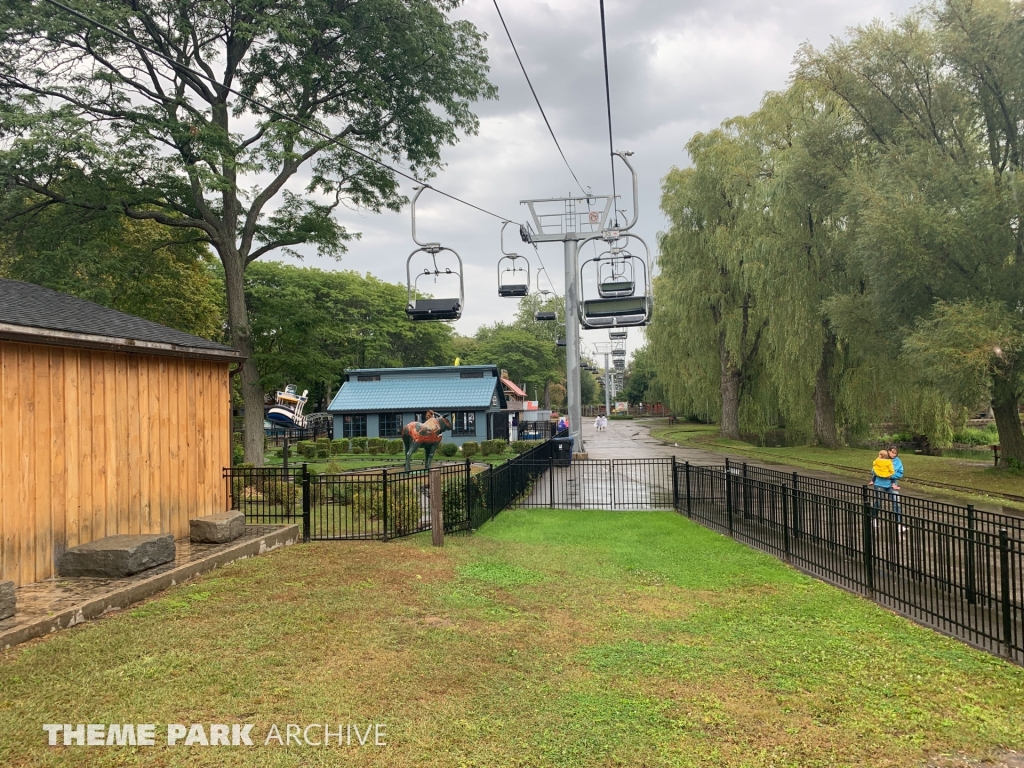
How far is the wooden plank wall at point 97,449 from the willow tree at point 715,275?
2865cm

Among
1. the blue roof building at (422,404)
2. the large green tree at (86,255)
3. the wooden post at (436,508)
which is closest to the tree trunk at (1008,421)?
the wooden post at (436,508)

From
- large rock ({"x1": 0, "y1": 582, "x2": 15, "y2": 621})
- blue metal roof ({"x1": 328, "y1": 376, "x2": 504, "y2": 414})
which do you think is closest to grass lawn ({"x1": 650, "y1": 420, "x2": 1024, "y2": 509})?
blue metal roof ({"x1": 328, "y1": 376, "x2": 504, "y2": 414})

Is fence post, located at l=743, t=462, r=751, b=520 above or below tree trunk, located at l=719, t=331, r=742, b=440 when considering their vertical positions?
below

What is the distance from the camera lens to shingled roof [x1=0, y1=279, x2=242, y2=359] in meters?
6.98

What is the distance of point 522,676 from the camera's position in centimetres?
496

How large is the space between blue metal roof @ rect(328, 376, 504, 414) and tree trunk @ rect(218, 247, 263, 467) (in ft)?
61.5

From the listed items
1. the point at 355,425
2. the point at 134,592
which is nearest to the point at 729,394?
the point at 355,425

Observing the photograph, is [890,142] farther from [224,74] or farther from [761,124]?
[224,74]

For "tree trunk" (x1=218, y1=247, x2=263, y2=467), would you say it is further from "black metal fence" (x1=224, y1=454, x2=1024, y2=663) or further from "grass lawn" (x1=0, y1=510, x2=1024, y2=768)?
"grass lawn" (x1=0, y1=510, x2=1024, y2=768)

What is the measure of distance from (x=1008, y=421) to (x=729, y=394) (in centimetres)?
1716

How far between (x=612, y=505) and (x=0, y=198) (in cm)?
1854

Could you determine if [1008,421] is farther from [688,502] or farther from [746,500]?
[746,500]

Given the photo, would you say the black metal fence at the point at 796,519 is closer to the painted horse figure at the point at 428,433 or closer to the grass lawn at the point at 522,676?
the grass lawn at the point at 522,676

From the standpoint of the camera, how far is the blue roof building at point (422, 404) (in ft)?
127
